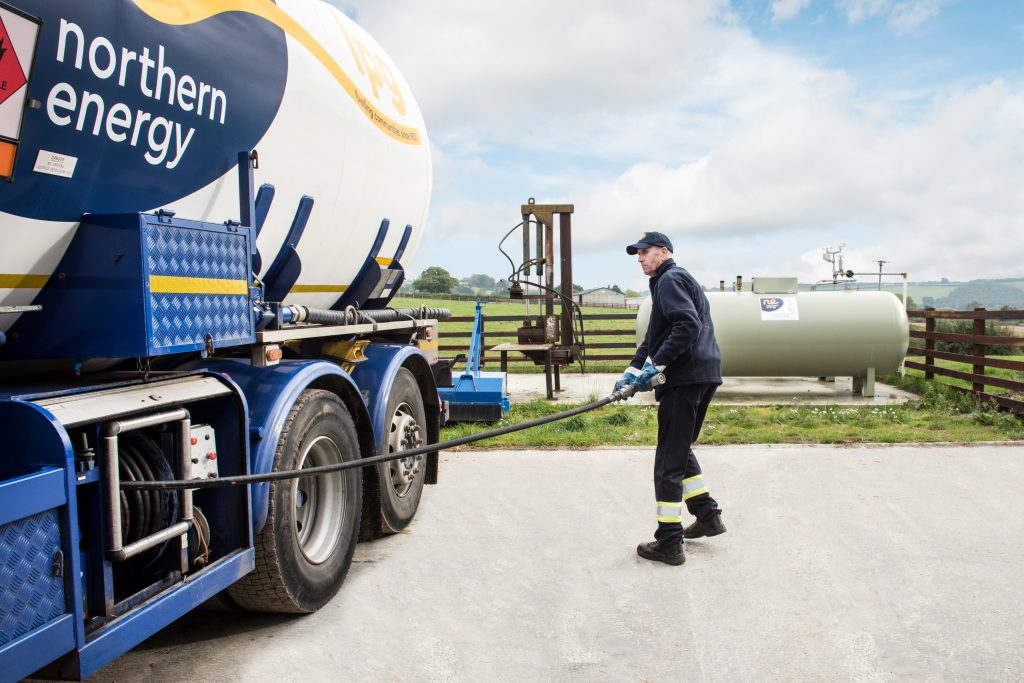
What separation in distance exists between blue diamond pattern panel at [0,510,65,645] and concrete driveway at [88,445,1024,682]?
116cm

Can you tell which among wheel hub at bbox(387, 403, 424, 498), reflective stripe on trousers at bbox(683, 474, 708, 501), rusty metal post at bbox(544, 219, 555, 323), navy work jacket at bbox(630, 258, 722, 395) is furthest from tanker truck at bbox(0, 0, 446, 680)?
rusty metal post at bbox(544, 219, 555, 323)

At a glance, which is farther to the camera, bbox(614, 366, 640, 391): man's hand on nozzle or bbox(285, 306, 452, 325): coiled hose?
bbox(614, 366, 640, 391): man's hand on nozzle

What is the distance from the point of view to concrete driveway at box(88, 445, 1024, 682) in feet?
11.8

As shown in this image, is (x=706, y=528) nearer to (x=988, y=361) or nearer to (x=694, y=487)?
(x=694, y=487)

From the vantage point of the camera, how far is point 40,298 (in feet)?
9.80

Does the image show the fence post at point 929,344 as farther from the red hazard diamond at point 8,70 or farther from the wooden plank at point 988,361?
the red hazard diamond at point 8,70

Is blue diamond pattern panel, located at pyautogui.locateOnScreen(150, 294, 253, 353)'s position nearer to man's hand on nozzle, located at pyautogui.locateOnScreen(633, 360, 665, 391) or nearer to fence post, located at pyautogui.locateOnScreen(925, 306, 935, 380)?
man's hand on nozzle, located at pyautogui.locateOnScreen(633, 360, 665, 391)

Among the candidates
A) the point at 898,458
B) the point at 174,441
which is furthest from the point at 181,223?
the point at 898,458

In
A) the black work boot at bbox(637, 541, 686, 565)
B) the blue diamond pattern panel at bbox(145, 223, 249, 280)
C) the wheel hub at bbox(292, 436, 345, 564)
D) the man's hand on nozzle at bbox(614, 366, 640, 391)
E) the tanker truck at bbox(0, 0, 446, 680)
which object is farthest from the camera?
the man's hand on nozzle at bbox(614, 366, 640, 391)

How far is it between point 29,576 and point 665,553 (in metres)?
3.49

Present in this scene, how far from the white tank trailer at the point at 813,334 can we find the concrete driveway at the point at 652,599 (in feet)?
18.3

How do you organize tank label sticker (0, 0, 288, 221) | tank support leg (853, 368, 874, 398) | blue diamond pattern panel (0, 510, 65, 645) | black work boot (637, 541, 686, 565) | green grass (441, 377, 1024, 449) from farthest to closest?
tank support leg (853, 368, 874, 398) → green grass (441, 377, 1024, 449) → black work boot (637, 541, 686, 565) → tank label sticker (0, 0, 288, 221) → blue diamond pattern panel (0, 510, 65, 645)

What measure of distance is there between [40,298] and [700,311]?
361cm

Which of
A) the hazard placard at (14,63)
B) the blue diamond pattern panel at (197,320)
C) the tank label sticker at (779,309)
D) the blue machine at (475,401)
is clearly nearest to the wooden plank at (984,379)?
the tank label sticker at (779,309)
